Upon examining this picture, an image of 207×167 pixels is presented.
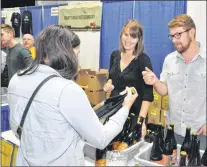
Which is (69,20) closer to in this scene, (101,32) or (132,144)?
(101,32)

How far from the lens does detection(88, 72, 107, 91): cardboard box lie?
4.33 meters

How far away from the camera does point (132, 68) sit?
1.94 metres

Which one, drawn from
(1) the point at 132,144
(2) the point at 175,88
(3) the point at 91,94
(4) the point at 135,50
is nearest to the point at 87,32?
(3) the point at 91,94

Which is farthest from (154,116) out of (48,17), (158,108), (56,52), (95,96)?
(48,17)

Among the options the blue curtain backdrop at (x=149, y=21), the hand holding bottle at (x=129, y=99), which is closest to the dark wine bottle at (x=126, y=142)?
the hand holding bottle at (x=129, y=99)

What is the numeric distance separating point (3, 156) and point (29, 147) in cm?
73

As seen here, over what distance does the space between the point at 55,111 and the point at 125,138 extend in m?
0.59

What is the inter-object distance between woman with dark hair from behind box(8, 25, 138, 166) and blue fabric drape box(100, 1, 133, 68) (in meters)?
3.30

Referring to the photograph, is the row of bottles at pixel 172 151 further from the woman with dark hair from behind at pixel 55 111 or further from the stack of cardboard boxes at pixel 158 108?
the stack of cardboard boxes at pixel 158 108

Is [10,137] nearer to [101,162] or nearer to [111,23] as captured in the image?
[101,162]

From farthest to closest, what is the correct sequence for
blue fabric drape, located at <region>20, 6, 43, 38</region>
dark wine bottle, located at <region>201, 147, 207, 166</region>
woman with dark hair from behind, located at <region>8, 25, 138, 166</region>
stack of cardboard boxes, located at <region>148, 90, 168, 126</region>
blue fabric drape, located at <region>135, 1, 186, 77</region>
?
blue fabric drape, located at <region>20, 6, 43, 38</region> < blue fabric drape, located at <region>135, 1, 186, 77</region> < stack of cardboard boxes, located at <region>148, 90, 168, 126</region> < dark wine bottle, located at <region>201, 147, 207, 166</region> < woman with dark hair from behind, located at <region>8, 25, 138, 166</region>

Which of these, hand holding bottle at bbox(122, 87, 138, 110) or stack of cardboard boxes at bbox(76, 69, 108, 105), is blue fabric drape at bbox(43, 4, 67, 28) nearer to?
stack of cardboard boxes at bbox(76, 69, 108, 105)

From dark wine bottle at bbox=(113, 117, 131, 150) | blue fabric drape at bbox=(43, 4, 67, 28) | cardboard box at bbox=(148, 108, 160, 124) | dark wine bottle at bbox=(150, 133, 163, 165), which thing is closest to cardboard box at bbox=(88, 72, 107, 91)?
cardboard box at bbox=(148, 108, 160, 124)

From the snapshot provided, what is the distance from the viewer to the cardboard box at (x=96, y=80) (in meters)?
4.33
